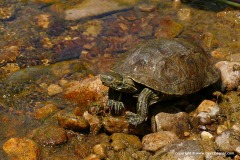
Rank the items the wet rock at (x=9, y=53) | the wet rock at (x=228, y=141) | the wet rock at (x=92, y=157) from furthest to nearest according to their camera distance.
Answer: the wet rock at (x=9, y=53) < the wet rock at (x=92, y=157) < the wet rock at (x=228, y=141)

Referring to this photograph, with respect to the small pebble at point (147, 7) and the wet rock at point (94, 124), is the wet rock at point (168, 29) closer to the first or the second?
the small pebble at point (147, 7)

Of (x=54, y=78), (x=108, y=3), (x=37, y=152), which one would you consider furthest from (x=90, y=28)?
(x=37, y=152)

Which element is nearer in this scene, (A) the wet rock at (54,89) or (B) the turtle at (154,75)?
(B) the turtle at (154,75)

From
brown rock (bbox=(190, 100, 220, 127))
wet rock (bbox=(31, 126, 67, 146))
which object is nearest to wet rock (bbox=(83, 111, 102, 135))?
wet rock (bbox=(31, 126, 67, 146))

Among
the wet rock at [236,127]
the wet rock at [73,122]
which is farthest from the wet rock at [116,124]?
the wet rock at [236,127]

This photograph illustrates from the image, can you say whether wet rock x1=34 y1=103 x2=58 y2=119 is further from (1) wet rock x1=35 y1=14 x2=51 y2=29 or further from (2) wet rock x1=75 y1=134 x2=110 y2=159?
(1) wet rock x1=35 y1=14 x2=51 y2=29

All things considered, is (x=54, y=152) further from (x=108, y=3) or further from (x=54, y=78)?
(x=108, y=3)

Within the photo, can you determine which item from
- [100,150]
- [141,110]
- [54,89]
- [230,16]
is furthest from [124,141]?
[230,16]
